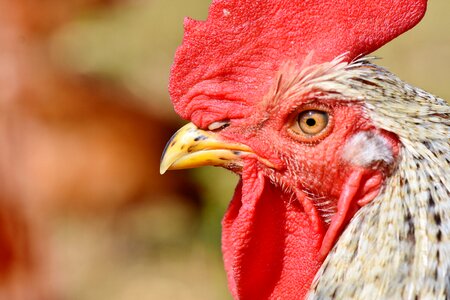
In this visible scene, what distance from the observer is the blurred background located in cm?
564

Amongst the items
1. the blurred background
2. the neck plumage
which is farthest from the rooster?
the blurred background

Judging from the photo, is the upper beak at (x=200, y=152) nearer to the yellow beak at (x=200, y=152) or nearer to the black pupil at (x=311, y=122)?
the yellow beak at (x=200, y=152)

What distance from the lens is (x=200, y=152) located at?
8.88ft

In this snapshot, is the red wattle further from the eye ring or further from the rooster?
the eye ring

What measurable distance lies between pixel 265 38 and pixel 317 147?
48 centimetres

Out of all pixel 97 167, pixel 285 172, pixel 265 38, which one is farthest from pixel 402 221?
pixel 97 167

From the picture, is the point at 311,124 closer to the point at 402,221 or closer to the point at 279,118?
the point at 279,118

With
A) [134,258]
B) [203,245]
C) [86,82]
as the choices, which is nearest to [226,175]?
[203,245]

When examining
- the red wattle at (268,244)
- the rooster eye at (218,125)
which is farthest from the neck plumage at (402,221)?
the rooster eye at (218,125)

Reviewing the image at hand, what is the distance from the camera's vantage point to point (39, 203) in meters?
5.83

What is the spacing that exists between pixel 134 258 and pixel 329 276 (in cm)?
385

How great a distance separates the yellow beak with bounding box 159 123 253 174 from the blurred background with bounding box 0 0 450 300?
3.09 meters

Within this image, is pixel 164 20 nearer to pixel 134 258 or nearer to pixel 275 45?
pixel 134 258

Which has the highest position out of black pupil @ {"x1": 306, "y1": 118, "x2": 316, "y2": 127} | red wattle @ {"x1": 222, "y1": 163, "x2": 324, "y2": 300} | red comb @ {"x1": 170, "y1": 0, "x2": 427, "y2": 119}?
red comb @ {"x1": 170, "y1": 0, "x2": 427, "y2": 119}
